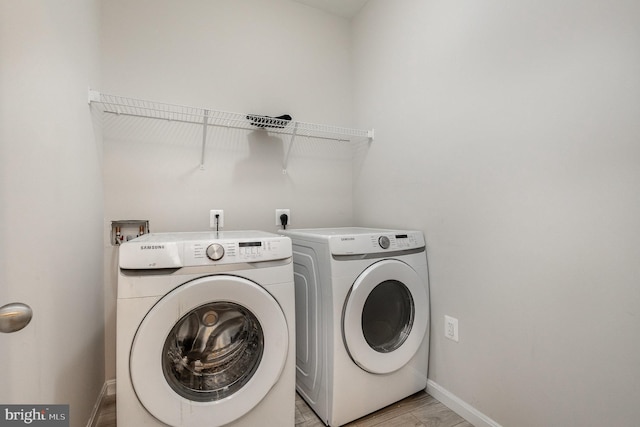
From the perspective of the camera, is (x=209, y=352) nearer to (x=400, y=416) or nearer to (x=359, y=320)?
(x=359, y=320)

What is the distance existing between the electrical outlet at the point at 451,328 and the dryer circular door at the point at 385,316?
97 millimetres

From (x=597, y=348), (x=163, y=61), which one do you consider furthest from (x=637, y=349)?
(x=163, y=61)

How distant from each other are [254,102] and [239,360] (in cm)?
155

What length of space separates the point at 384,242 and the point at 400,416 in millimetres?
858

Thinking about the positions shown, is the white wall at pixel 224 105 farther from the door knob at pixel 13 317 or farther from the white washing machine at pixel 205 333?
the door knob at pixel 13 317

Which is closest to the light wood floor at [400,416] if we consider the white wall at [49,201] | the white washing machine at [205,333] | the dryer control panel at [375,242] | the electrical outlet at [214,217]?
the white wall at [49,201]

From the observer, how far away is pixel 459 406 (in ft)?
4.73

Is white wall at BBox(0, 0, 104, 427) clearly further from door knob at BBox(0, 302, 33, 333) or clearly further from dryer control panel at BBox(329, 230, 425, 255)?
dryer control panel at BBox(329, 230, 425, 255)

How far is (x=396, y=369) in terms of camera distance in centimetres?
146

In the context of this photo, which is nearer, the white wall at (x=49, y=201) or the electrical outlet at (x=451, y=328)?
the white wall at (x=49, y=201)

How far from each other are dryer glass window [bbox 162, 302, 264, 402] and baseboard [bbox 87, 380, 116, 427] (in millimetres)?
582

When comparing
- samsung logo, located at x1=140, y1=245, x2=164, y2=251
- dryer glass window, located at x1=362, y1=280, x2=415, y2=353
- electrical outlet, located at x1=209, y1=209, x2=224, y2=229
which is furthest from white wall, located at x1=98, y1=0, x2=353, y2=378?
dryer glass window, located at x1=362, y1=280, x2=415, y2=353

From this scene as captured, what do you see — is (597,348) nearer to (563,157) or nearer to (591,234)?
(591,234)

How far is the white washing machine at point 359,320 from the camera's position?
135cm
